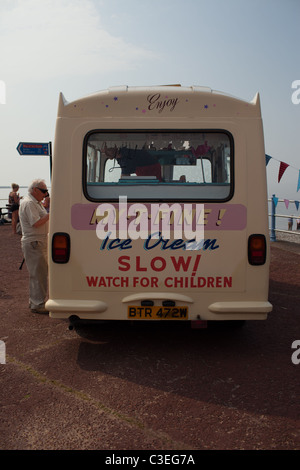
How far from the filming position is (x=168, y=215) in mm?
4078

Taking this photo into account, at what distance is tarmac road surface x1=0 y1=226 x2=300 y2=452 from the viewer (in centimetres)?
291

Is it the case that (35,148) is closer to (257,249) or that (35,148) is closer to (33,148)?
(33,148)

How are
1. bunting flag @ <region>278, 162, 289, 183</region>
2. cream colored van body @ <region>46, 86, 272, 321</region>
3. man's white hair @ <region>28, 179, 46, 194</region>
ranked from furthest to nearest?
bunting flag @ <region>278, 162, 289, 183</region> < man's white hair @ <region>28, 179, 46, 194</region> < cream colored van body @ <region>46, 86, 272, 321</region>

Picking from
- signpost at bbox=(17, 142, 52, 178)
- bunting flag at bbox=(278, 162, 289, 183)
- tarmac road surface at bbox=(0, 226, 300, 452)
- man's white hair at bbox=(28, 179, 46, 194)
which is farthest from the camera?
signpost at bbox=(17, 142, 52, 178)

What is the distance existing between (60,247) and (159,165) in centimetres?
131

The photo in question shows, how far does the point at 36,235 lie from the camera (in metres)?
5.68

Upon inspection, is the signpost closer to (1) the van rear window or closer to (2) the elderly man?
(2) the elderly man

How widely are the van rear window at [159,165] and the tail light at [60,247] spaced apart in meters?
0.48

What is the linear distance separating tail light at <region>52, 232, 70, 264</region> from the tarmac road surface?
3.43 ft

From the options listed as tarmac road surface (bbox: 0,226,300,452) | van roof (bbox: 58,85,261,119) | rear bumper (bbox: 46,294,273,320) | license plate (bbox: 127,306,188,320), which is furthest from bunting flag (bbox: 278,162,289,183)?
license plate (bbox: 127,306,188,320)

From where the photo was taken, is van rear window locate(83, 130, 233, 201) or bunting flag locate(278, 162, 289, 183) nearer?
van rear window locate(83, 130, 233, 201)

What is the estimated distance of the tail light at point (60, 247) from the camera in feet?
13.5

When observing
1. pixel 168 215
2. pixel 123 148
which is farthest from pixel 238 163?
pixel 123 148

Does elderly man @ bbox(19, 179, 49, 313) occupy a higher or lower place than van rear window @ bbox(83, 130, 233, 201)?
lower
